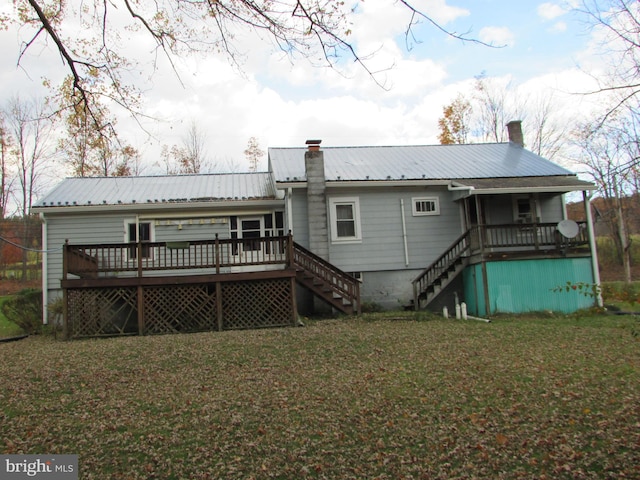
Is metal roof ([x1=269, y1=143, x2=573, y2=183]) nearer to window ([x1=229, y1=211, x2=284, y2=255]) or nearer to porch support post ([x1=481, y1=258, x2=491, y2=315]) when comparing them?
window ([x1=229, y1=211, x2=284, y2=255])

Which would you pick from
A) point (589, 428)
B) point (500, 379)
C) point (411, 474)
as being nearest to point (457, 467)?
point (411, 474)

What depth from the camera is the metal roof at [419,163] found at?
1744cm

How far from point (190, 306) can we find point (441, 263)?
26.5 ft

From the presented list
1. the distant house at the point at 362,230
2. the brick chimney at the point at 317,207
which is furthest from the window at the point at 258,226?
the brick chimney at the point at 317,207

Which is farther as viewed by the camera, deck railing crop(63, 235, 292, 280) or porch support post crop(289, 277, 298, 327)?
porch support post crop(289, 277, 298, 327)

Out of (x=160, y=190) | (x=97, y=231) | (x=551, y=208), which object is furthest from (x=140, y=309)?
(x=551, y=208)

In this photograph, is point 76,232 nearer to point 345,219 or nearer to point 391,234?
point 345,219

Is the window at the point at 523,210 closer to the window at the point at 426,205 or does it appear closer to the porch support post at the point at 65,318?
the window at the point at 426,205

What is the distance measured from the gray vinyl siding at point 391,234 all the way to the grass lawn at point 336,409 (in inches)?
259

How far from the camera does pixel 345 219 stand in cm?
1697

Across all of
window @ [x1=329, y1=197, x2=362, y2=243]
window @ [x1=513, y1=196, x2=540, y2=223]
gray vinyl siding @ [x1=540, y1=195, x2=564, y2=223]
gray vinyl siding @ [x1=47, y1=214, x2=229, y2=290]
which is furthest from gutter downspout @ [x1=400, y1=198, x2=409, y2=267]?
gray vinyl siding @ [x1=47, y1=214, x2=229, y2=290]

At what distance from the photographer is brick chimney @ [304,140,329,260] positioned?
53.4 ft

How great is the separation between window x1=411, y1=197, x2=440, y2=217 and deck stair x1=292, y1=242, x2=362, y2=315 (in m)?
Answer: 4.07

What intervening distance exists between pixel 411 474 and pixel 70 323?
11118 millimetres
